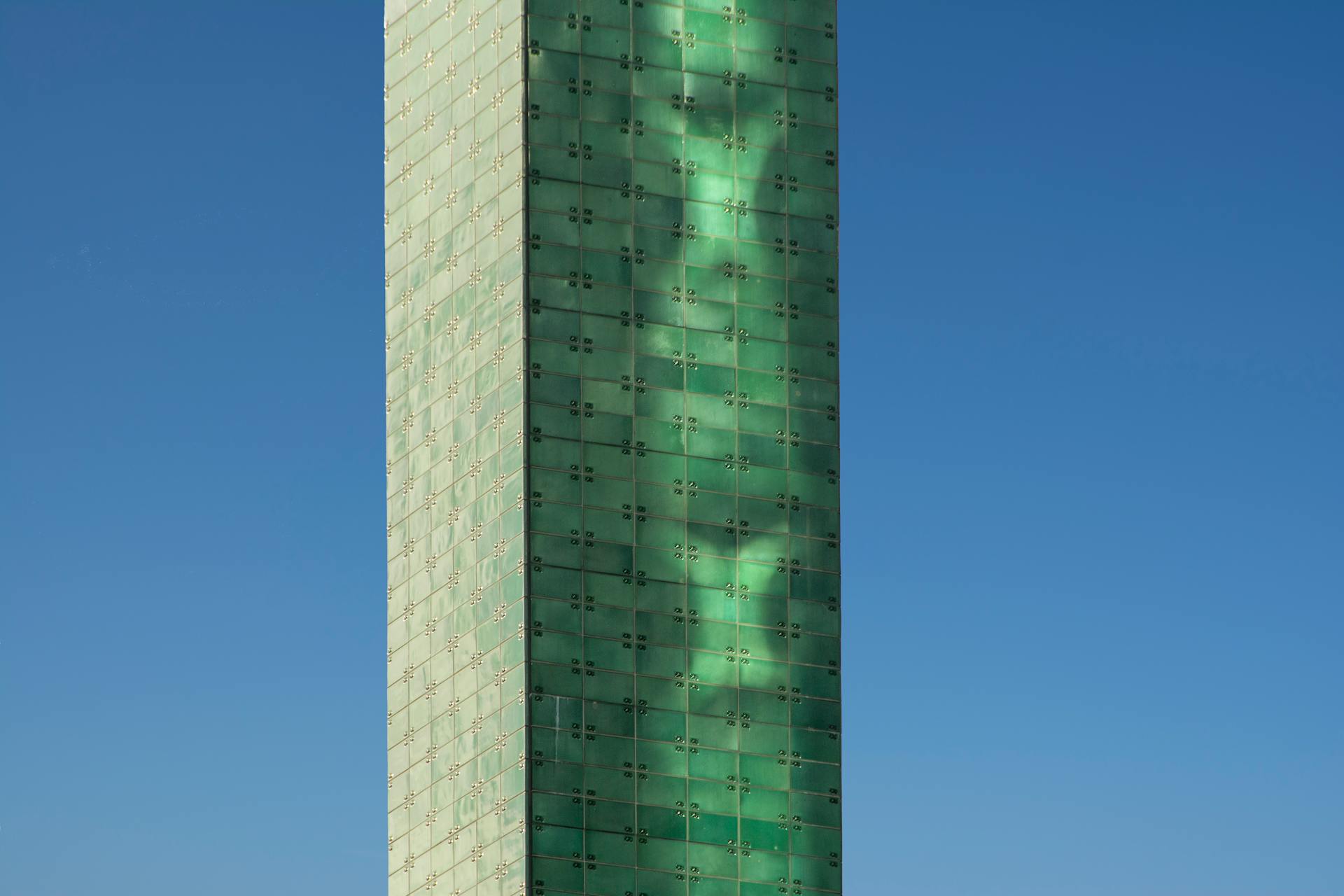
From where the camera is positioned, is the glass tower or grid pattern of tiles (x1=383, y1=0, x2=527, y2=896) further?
grid pattern of tiles (x1=383, y1=0, x2=527, y2=896)

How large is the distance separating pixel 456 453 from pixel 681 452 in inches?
336

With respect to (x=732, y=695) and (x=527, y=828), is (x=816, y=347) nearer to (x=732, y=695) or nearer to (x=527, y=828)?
(x=732, y=695)

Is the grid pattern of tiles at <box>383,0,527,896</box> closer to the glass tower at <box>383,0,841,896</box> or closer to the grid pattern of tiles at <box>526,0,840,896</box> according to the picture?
the glass tower at <box>383,0,841,896</box>

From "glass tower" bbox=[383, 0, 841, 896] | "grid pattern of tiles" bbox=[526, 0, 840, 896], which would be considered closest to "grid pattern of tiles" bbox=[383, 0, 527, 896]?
"glass tower" bbox=[383, 0, 841, 896]

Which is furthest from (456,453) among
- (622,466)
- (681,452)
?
(681,452)

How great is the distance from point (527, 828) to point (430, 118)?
28880mm

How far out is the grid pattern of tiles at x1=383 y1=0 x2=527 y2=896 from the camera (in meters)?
124

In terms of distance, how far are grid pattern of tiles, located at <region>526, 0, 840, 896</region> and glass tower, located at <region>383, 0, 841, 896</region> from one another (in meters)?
0.10

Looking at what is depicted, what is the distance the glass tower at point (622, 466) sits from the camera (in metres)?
123

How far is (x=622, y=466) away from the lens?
12569 centimetres

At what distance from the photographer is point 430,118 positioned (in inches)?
5276

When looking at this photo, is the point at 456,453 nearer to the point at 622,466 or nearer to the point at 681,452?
the point at 622,466

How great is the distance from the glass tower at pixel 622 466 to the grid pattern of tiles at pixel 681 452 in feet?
0.33

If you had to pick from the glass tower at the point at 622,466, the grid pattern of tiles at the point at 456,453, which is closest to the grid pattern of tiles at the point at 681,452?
the glass tower at the point at 622,466
